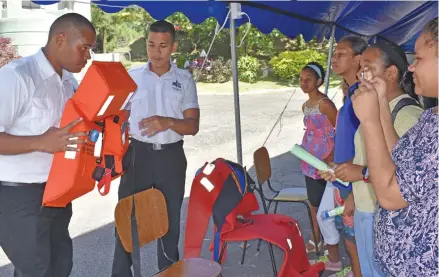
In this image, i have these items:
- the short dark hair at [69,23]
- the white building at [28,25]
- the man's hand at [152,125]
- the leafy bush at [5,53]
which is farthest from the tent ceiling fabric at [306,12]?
the white building at [28,25]

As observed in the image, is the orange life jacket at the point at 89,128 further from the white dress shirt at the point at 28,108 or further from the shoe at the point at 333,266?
the shoe at the point at 333,266

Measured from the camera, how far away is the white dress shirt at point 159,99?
3.27 meters

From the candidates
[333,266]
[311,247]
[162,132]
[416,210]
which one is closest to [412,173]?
[416,210]

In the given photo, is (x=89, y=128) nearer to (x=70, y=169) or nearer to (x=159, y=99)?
(x=70, y=169)

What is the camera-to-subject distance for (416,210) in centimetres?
143

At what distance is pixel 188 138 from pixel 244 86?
1000cm

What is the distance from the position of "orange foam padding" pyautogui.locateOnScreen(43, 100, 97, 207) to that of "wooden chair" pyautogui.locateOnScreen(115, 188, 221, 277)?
348 millimetres

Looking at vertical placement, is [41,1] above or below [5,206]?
above

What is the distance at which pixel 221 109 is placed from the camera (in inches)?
556

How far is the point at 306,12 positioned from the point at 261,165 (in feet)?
4.88

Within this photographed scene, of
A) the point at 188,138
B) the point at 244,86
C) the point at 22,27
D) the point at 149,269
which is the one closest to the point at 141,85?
the point at 149,269

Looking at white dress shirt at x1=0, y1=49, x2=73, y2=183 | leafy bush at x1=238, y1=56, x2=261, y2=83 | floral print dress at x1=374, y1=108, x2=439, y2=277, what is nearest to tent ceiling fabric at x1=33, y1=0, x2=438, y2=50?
white dress shirt at x1=0, y1=49, x2=73, y2=183

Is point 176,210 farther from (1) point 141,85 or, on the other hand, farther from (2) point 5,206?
(2) point 5,206

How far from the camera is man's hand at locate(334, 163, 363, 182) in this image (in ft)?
7.40
